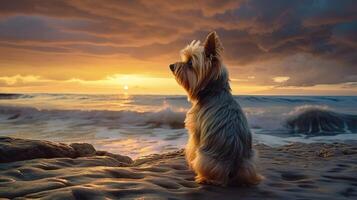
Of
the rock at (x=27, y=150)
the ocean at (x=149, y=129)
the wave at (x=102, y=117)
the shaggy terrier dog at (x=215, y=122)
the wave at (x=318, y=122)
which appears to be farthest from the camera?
the wave at (x=102, y=117)

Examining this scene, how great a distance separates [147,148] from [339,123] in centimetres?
1325

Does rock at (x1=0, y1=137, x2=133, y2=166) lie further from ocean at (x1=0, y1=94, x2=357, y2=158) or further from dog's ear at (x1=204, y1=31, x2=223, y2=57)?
ocean at (x1=0, y1=94, x2=357, y2=158)

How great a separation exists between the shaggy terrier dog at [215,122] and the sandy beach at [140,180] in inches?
8.6

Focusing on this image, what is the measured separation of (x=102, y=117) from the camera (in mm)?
28719

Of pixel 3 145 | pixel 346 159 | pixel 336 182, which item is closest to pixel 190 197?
pixel 336 182

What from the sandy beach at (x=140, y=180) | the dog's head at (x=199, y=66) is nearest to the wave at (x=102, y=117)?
the sandy beach at (x=140, y=180)

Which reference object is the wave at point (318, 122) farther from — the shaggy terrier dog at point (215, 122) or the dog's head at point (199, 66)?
the dog's head at point (199, 66)

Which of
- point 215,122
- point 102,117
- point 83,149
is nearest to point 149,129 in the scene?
point 102,117

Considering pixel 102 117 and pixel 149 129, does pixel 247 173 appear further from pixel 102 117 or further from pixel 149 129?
pixel 102 117

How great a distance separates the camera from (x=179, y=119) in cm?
2550

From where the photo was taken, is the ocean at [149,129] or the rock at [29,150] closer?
the rock at [29,150]

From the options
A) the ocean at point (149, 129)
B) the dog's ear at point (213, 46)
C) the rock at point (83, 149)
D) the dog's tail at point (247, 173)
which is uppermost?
the dog's ear at point (213, 46)

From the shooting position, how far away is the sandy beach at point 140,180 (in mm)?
4055

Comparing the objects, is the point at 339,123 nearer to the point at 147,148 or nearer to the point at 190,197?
the point at 147,148
